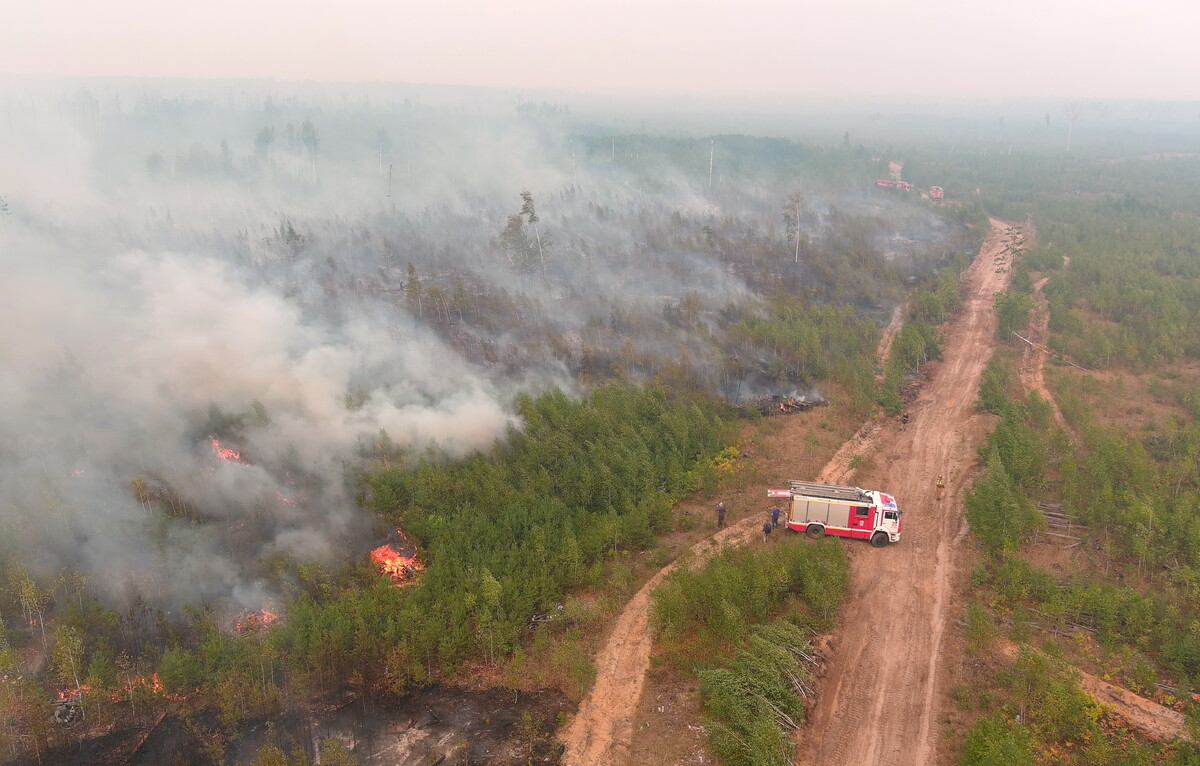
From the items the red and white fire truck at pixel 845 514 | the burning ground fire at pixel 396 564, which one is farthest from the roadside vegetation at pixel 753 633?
the burning ground fire at pixel 396 564

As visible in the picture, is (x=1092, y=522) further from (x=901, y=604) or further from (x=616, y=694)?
(x=616, y=694)

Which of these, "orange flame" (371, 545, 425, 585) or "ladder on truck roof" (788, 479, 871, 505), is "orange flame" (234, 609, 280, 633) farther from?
"ladder on truck roof" (788, 479, 871, 505)

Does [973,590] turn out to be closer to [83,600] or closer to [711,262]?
[83,600]

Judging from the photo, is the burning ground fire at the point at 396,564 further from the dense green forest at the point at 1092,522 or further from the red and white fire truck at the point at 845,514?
the dense green forest at the point at 1092,522

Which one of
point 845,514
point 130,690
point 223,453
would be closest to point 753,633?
point 845,514

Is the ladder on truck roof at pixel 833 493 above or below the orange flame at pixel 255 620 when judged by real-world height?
above

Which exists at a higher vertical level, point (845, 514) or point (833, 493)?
point (833, 493)

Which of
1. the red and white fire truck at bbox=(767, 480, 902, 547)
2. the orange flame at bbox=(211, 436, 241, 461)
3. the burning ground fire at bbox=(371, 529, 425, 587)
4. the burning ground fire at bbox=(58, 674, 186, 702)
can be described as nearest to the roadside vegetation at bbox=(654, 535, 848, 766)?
the red and white fire truck at bbox=(767, 480, 902, 547)
